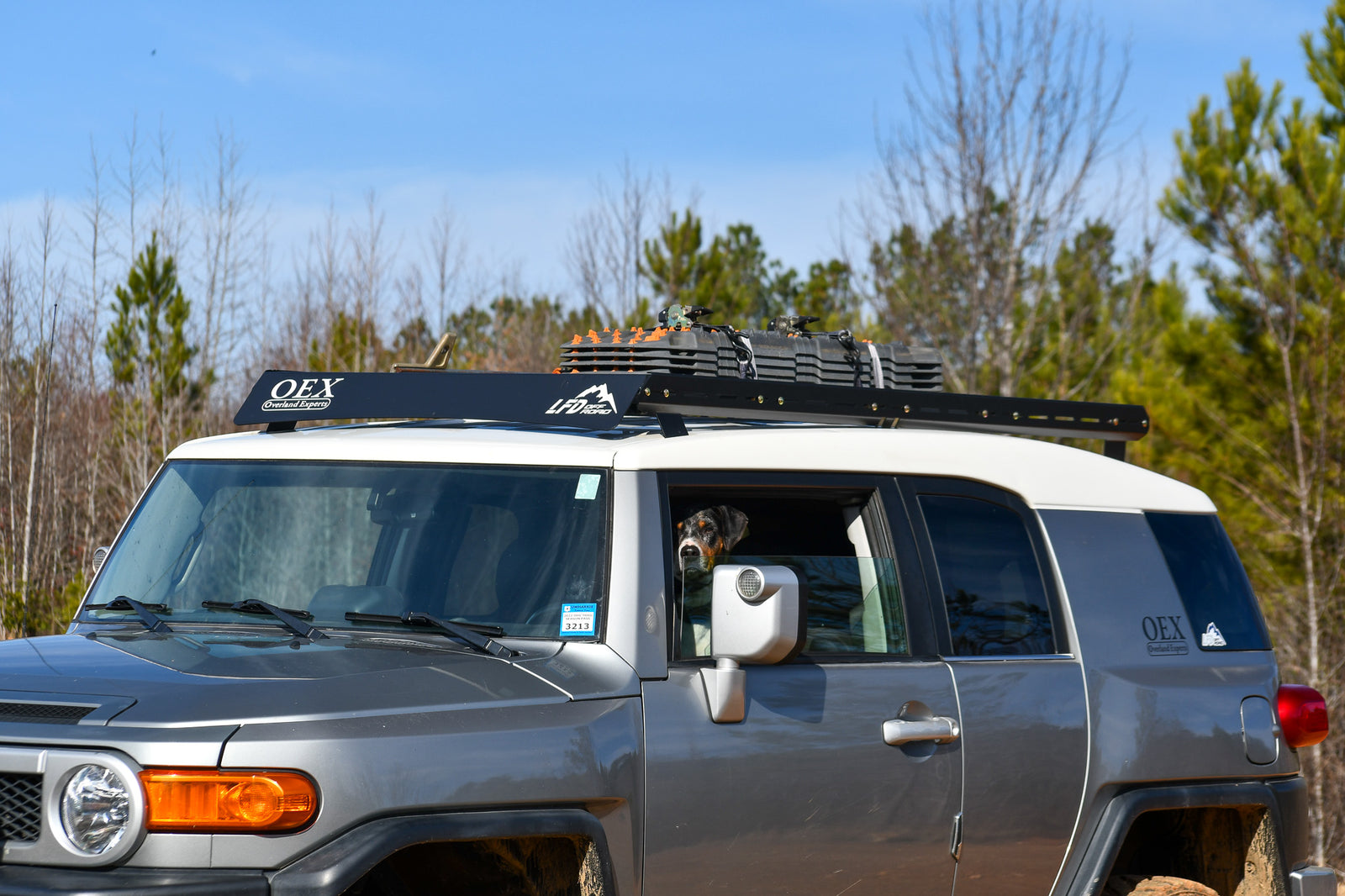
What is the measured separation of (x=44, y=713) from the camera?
318 cm

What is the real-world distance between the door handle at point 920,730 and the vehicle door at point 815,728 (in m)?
0.01

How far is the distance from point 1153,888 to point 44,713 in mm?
3220

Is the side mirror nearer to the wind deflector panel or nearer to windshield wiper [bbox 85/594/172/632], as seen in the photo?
the wind deflector panel

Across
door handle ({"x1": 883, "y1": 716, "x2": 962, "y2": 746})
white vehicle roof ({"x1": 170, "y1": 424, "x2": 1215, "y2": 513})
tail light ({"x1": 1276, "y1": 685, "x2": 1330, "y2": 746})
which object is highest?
white vehicle roof ({"x1": 170, "y1": 424, "x2": 1215, "y2": 513})

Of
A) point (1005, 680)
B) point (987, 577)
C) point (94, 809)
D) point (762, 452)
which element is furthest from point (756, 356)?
point (94, 809)

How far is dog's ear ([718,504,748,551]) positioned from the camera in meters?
4.06

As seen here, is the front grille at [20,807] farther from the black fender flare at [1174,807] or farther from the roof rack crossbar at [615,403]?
the black fender flare at [1174,807]

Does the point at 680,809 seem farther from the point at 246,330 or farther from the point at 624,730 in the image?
the point at 246,330

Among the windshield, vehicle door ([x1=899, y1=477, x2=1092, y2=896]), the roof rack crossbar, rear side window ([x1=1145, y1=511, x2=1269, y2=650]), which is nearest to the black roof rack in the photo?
the roof rack crossbar

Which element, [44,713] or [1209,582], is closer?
[44,713]

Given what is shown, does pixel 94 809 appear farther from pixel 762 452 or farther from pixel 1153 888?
pixel 1153 888

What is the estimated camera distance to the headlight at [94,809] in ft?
10.0

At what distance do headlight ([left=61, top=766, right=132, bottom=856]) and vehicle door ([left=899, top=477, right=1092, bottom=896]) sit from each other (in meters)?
2.18

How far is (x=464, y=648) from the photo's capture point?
3645mm
